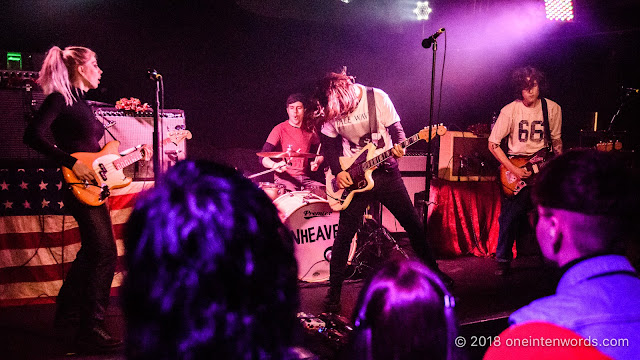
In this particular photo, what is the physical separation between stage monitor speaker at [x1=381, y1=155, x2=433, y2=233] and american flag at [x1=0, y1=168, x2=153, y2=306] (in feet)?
12.4

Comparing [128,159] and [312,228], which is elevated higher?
[128,159]

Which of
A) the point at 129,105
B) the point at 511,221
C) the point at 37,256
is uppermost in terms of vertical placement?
the point at 129,105

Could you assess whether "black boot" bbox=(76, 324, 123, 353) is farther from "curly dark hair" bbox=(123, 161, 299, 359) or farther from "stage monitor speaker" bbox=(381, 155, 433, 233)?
"stage monitor speaker" bbox=(381, 155, 433, 233)

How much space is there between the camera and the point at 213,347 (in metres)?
0.63

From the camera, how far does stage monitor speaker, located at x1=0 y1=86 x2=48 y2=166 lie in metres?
4.50

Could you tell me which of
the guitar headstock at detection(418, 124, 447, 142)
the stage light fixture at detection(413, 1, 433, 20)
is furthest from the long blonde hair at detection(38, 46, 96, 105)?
the stage light fixture at detection(413, 1, 433, 20)

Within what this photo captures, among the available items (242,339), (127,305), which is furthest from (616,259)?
(127,305)

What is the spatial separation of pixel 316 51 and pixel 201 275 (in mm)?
6600

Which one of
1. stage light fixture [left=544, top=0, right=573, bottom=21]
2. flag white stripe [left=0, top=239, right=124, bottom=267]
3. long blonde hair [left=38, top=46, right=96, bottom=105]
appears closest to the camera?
long blonde hair [left=38, top=46, right=96, bottom=105]

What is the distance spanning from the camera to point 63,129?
3.16 meters

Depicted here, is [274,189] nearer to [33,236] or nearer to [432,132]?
[432,132]

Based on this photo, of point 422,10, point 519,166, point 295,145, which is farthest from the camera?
point 422,10

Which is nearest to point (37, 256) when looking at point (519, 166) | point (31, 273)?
point (31, 273)

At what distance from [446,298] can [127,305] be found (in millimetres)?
1103
